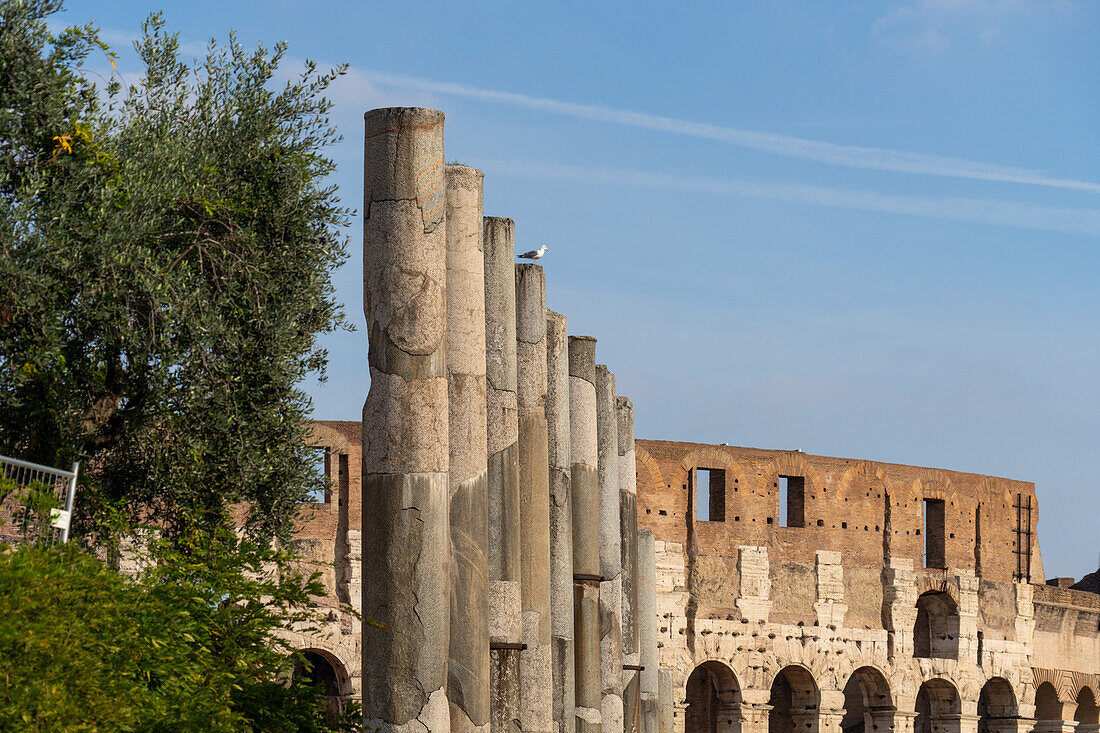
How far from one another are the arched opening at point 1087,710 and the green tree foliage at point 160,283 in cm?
2074

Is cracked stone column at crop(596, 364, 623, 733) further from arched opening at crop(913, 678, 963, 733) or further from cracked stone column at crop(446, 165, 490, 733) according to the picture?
arched opening at crop(913, 678, 963, 733)

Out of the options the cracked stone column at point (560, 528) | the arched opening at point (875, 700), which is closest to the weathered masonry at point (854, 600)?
the arched opening at point (875, 700)

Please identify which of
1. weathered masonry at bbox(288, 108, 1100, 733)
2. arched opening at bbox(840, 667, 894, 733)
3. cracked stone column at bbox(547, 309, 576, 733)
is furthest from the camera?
arched opening at bbox(840, 667, 894, 733)

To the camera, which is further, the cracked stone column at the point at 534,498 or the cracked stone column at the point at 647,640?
the cracked stone column at the point at 647,640

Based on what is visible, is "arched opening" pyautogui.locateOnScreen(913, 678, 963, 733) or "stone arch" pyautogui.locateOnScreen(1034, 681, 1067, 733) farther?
"stone arch" pyautogui.locateOnScreen(1034, 681, 1067, 733)

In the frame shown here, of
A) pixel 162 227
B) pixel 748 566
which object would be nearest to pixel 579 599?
pixel 162 227

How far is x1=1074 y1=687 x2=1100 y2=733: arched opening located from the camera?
2658cm

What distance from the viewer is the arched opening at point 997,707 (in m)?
25.1

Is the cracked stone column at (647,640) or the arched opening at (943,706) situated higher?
the cracked stone column at (647,640)

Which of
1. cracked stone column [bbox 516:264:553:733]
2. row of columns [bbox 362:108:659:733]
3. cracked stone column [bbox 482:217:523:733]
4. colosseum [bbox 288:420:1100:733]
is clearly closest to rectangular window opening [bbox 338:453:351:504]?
colosseum [bbox 288:420:1100:733]

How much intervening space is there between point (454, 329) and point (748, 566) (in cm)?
1503

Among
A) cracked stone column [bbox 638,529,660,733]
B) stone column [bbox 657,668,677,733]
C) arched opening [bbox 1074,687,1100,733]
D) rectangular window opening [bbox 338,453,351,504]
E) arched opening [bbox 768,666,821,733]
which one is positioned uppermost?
rectangular window opening [bbox 338,453,351,504]

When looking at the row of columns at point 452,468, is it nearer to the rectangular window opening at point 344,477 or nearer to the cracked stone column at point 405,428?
the cracked stone column at point 405,428

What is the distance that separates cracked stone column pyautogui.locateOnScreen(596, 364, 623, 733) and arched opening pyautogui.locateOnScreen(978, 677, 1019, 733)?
13868mm
